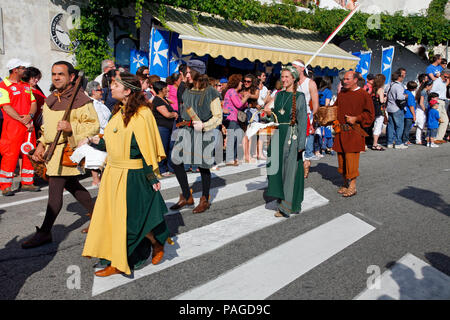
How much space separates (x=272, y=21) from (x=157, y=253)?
11.9m

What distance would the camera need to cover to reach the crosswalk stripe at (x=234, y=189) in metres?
6.29

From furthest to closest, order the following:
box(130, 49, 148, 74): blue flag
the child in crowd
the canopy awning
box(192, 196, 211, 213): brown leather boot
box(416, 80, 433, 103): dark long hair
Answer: box(416, 80, 433, 103): dark long hair → the child in crowd → box(130, 49, 148, 74): blue flag → the canopy awning → box(192, 196, 211, 213): brown leather boot

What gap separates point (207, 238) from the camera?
455 cm

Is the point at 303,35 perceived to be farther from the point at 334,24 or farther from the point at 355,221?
the point at 355,221

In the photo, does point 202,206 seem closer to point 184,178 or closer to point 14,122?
point 184,178

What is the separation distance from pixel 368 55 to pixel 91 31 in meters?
10.7

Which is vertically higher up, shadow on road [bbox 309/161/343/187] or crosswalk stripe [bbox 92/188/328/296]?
shadow on road [bbox 309/161/343/187]

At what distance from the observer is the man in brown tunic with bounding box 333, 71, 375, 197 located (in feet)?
20.7

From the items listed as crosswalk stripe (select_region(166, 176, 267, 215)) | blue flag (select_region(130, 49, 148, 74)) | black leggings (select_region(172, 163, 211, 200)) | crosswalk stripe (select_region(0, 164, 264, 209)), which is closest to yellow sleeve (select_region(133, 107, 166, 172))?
black leggings (select_region(172, 163, 211, 200))

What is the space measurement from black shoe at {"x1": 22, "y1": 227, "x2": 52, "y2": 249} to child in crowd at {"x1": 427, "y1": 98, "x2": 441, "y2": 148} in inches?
450

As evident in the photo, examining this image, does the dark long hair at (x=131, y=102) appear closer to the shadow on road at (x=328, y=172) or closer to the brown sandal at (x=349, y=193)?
the brown sandal at (x=349, y=193)

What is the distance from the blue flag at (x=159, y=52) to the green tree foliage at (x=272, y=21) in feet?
1.99

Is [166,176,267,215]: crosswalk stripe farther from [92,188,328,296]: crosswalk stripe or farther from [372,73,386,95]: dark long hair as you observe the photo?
[372,73,386,95]: dark long hair

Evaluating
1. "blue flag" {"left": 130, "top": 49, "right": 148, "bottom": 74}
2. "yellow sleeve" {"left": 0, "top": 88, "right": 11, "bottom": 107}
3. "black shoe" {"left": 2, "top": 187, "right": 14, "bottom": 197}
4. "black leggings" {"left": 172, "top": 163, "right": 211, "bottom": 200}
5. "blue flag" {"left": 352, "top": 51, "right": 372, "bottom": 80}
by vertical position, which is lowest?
"black shoe" {"left": 2, "top": 187, "right": 14, "bottom": 197}
